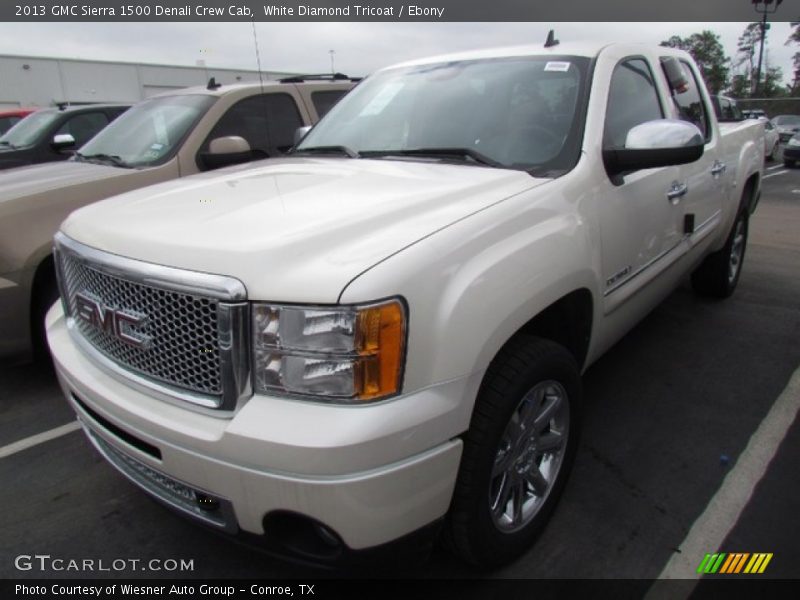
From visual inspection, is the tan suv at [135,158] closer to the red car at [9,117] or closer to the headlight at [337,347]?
the headlight at [337,347]

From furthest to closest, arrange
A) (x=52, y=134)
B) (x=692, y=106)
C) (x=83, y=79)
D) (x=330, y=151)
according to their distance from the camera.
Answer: (x=83, y=79)
(x=52, y=134)
(x=692, y=106)
(x=330, y=151)

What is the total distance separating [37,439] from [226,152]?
2091 millimetres

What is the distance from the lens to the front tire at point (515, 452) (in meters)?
1.83

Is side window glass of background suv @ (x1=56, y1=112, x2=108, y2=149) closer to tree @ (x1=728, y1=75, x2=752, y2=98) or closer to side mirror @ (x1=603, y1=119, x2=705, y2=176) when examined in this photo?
side mirror @ (x1=603, y1=119, x2=705, y2=176)

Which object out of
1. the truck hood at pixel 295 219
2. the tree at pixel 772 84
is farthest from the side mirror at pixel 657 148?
the tree at pixel 772 84

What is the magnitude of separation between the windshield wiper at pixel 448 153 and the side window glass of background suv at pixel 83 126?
5393mm

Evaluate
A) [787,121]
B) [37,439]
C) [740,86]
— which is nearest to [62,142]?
[37,439]

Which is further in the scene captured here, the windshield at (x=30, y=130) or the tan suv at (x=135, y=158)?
the windshield at (x=30, y=130)

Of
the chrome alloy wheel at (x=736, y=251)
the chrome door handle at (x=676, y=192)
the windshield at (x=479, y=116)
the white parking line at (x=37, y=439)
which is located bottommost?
the white parking line at (x=37, y=439)

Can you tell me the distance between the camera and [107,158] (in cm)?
447

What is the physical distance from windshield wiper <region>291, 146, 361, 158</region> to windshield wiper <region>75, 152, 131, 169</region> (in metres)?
1.69

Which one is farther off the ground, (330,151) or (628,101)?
(628,101)

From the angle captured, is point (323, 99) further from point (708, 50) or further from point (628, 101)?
point (708, 50)

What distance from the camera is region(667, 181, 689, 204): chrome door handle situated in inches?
122
